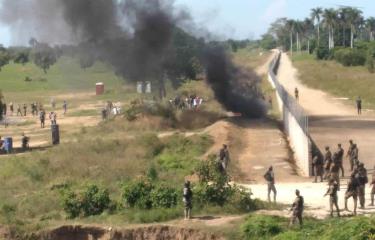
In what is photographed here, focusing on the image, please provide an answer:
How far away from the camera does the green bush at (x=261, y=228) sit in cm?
1605

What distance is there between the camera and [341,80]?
74188mm

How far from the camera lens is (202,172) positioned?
2105 centimetres

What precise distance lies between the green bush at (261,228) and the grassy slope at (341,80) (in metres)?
36.8

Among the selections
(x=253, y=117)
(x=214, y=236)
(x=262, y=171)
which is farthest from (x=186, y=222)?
(x=253, y=117)

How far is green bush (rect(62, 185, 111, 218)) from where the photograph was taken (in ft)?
63.0

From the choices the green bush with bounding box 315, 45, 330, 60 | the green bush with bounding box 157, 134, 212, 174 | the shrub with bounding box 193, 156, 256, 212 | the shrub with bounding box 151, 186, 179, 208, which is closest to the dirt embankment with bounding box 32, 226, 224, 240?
the shrub with bounding box 151, 186, 179, 208

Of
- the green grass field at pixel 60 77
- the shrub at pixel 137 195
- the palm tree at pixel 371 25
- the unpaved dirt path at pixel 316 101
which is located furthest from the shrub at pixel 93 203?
Result: the palm tree at pixel 371 25

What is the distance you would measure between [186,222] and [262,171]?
8.87m

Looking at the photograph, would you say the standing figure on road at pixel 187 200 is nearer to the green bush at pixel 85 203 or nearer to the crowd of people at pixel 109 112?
the green bush at pixel 85 203

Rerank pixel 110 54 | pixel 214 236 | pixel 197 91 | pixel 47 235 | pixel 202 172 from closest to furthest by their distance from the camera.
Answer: pixel 214 236 < pixel 47 235 < pixel 202 172 < pixel 110 54 < pixel 197 91

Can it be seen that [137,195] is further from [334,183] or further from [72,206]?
[334,183]

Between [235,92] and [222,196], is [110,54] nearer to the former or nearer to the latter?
[235,92]

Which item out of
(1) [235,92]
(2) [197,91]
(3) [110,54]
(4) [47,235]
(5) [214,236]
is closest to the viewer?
(5) [214,236]

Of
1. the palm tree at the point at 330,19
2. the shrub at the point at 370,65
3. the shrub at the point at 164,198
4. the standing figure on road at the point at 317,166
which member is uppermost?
the palm tree at the point at 330,19
